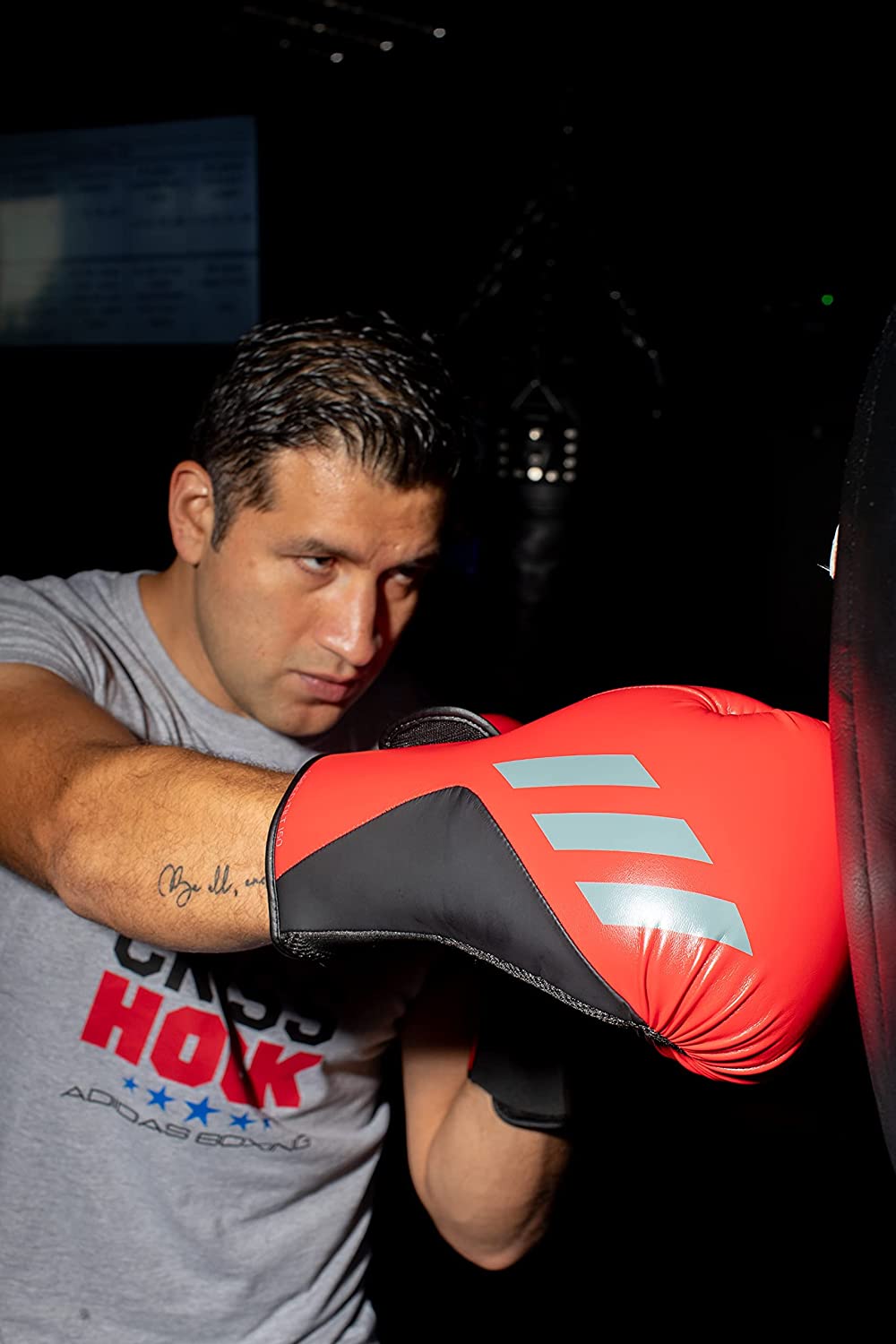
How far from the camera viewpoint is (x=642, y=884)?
0.54 metres

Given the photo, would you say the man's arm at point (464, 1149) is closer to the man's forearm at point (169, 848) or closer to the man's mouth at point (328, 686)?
the man's mouth at point (328, 686)

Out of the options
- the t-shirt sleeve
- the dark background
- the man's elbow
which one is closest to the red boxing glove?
the t-shirt sleeve

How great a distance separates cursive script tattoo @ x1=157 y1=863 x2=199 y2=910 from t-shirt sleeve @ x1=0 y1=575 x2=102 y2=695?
35 centimetres

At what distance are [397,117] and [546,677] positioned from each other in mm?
1148

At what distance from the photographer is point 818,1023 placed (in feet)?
1.99

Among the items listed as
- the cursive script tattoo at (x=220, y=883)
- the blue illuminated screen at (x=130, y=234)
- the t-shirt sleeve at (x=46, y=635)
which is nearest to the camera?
the cursive script tattoo at (x=220, y=883)

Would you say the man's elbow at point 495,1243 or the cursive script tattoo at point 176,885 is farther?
the man's elbow at point 495,1243

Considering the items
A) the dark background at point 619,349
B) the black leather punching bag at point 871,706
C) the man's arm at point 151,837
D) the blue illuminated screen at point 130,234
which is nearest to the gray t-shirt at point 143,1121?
the man's arm at point 151,837

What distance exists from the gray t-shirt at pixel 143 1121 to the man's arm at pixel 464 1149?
0.14 metres

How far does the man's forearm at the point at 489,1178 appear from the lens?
3.62 feet

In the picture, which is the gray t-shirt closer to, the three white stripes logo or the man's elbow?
the man's elbow

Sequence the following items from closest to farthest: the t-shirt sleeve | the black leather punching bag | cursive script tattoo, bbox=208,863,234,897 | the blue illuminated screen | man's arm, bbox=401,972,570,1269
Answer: the black leather punching bag, cursive script tattoo, bbox=208,863,234,897, the t-shirt sleeve, man's arm, bbox=401,972,570,1269, the blue illuminated screen

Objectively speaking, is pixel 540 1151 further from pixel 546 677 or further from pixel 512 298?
pixel 512 298

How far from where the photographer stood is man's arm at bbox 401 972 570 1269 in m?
1.11
